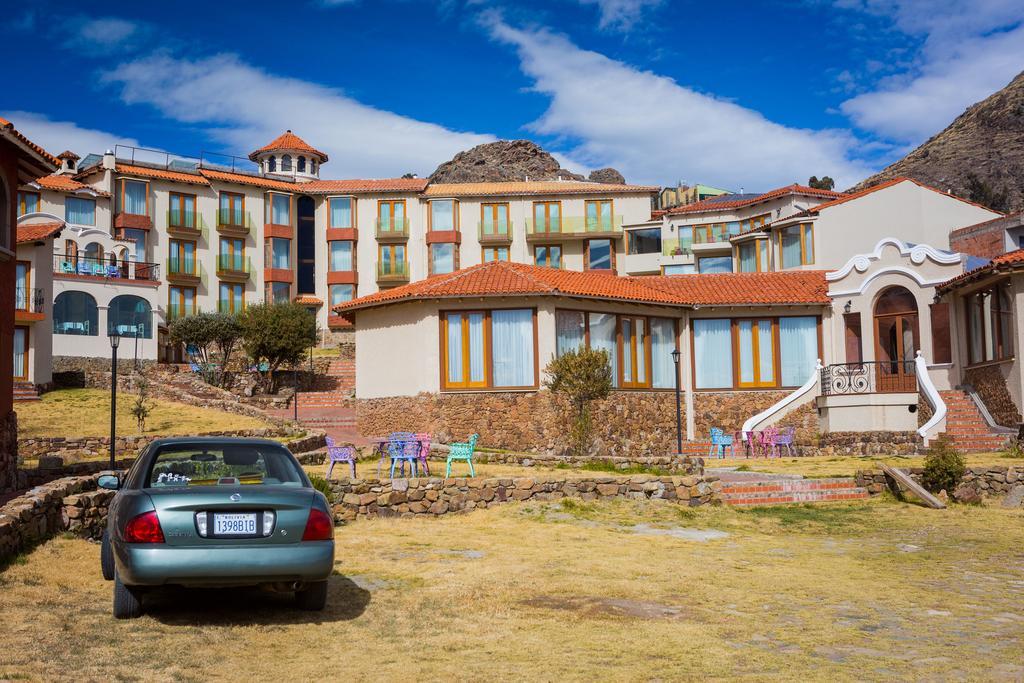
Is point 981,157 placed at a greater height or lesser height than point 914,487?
greater

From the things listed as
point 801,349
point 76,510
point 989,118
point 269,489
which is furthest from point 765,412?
point 989,118

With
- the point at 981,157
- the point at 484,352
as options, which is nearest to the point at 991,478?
the point at 484,352

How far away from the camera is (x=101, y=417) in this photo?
104ft

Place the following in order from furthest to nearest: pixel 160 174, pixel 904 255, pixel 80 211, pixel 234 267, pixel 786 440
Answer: pixel 234 267, pixel 160 174, pixel 80 211, pixel 904 255, pixel 786 440

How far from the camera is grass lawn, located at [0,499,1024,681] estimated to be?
722 cm

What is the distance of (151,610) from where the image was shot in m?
8.58

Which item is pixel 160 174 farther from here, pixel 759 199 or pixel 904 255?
pixel 904 255

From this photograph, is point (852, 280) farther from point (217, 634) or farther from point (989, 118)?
point (989, 118)

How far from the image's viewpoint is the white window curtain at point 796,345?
3183cm

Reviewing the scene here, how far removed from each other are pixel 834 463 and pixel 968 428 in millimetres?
5304

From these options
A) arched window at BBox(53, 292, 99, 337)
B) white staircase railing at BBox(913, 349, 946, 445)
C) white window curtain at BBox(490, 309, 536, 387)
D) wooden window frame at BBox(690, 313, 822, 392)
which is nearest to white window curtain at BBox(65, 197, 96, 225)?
arched window at BBox(53, 292, 99, 337)

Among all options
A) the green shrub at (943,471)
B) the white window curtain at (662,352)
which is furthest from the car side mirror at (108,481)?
the white window curtain at (662,352)

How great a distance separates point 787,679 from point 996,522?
10.1 metres

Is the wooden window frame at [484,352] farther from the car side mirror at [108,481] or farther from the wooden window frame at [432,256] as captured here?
the wooden window frame at [432,256]
